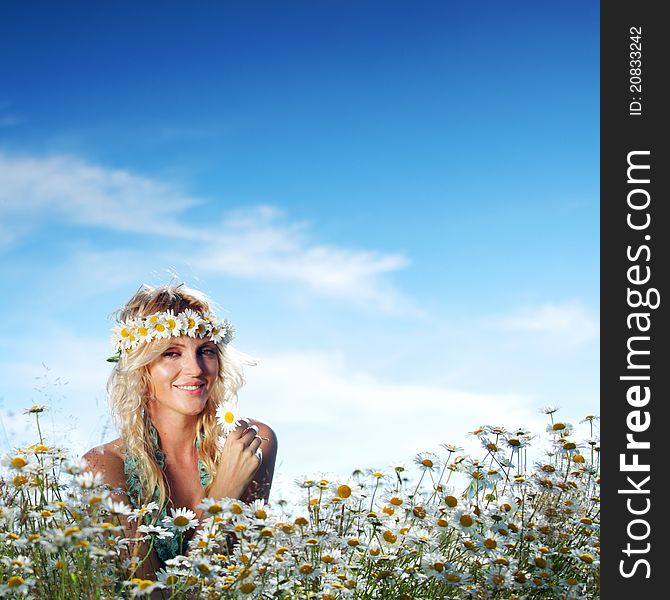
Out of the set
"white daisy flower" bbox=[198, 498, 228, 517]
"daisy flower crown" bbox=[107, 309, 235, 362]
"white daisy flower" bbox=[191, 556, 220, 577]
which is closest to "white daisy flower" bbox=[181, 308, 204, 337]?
"daisy flower crown" bbox=[107, 309, 235, 362]

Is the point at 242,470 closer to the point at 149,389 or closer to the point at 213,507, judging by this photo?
the point at 149,389

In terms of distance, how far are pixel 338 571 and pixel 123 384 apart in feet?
8.74

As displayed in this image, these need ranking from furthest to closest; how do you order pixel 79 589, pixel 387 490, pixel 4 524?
pixel 387 490 → pixel 4 524 → pixel 79 589

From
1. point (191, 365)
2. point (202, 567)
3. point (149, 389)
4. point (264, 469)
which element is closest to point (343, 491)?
point (202, 567)

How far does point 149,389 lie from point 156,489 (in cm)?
70

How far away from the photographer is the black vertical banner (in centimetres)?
415

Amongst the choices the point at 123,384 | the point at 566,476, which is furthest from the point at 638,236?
the point at 123,384

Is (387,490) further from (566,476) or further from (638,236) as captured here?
(638,236)

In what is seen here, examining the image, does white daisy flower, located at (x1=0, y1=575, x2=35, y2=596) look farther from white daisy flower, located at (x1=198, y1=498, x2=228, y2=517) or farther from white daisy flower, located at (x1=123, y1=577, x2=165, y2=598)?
white daisy flower, located at (x1=198, y1=498, x2=228, y2=517)

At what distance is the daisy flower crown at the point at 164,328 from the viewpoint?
5445mm

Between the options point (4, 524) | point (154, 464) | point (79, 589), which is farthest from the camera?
point (154, 464)

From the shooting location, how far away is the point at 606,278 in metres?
4.52

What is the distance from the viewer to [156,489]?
18.0 ft

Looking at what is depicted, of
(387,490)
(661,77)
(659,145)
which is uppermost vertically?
(661,77)
